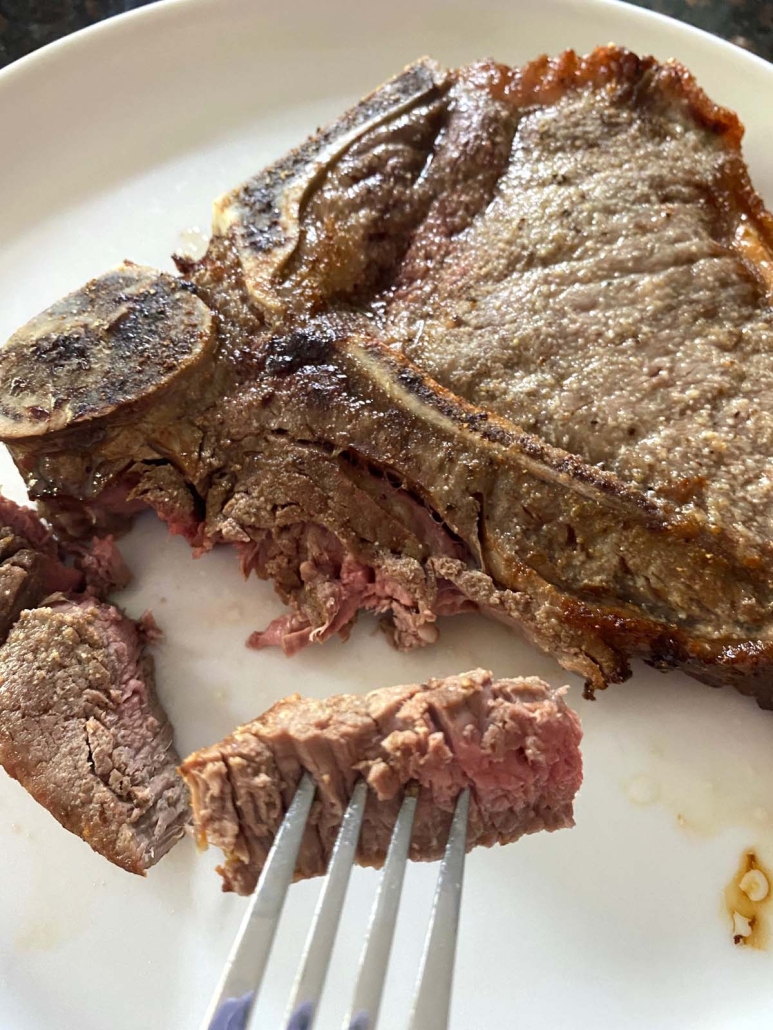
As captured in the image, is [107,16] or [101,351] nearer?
Result: [101,351]

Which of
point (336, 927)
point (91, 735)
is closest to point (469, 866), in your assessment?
point (336, 927)

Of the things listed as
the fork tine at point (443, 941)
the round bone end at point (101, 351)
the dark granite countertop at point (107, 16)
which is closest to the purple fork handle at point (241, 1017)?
the fork tine at point (443, 941)

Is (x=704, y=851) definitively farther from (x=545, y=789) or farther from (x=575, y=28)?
(x=575, y=28)

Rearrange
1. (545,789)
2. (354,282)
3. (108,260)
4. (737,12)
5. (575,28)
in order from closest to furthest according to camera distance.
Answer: (545,789)
(354,282)
(108,260)
(575,28)
(737,12)

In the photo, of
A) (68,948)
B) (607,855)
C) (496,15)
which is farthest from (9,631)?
(496,15)

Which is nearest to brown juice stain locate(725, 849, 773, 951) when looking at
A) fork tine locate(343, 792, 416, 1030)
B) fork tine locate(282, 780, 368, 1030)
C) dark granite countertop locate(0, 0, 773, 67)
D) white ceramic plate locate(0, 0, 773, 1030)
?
white ceramic plate locate(0, 0, 773, 1030)

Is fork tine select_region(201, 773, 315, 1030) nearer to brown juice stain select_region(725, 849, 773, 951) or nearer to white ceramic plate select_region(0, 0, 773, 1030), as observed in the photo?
white ceramic plate select_region(0, 0, 773, 1030)

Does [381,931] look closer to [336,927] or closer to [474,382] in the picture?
[336,927]
